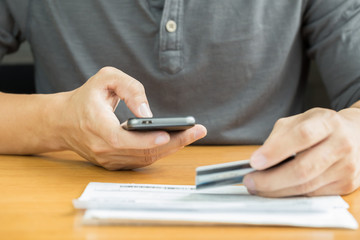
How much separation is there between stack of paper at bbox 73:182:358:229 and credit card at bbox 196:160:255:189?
0.08 feet

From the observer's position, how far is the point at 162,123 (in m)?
0.65

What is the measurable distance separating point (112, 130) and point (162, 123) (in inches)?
4.6

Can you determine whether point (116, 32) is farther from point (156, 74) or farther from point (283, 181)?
point (283, 181)

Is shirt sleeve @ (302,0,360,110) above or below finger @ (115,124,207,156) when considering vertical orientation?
above

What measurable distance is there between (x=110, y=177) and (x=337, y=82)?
0.66 meters

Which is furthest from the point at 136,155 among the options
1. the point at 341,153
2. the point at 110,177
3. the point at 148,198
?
the point at 341,153

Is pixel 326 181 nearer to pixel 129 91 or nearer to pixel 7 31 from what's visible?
pixel 129 91

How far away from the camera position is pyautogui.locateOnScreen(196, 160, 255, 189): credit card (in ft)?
1.93

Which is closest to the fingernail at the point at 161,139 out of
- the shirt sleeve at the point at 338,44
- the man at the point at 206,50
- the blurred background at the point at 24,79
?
the man at the point at 206,50

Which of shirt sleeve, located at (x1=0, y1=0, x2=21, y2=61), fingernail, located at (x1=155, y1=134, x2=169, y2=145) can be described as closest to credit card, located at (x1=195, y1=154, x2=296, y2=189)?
fingernail, located at (x1=155, y1=134, x2=169, y2=145)

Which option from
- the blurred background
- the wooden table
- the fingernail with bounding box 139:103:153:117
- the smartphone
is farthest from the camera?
the blurred background

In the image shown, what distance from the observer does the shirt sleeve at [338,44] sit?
3.55 ft

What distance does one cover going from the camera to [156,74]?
114cm

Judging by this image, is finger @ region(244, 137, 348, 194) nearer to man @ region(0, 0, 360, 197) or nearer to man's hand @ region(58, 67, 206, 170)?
man's hand @ region(58, 67, 206, 170)
